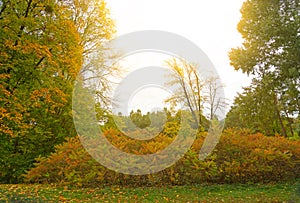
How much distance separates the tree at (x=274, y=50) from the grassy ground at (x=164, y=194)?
8.61 m

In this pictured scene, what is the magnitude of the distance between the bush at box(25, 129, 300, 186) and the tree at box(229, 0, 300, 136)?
667cm

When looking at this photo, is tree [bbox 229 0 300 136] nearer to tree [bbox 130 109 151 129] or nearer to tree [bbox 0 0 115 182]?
tree [bbox 130 109 151 129]

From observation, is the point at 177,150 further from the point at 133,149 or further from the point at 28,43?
the point at 28,43

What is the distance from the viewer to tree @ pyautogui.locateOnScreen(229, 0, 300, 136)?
55.0 feet

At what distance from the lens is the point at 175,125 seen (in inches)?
492

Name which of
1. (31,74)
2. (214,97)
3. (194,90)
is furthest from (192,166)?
(194,90)

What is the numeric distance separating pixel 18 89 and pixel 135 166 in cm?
444

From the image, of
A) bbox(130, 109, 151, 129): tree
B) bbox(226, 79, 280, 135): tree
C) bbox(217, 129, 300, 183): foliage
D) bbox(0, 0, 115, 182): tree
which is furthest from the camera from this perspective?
bbox(226, 79, 280, 135): tree

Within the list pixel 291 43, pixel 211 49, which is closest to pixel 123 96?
pixel 211 49

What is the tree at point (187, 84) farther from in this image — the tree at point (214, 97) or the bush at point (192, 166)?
the bush at point (192, 166)

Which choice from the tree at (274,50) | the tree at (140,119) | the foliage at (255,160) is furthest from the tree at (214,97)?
the foliage at (255,160)

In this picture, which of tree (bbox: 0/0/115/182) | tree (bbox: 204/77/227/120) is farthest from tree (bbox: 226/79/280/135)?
tree (bbox: 0/0/115/182)

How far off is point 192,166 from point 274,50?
11098 millimetres

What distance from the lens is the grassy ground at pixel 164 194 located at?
7.36m
